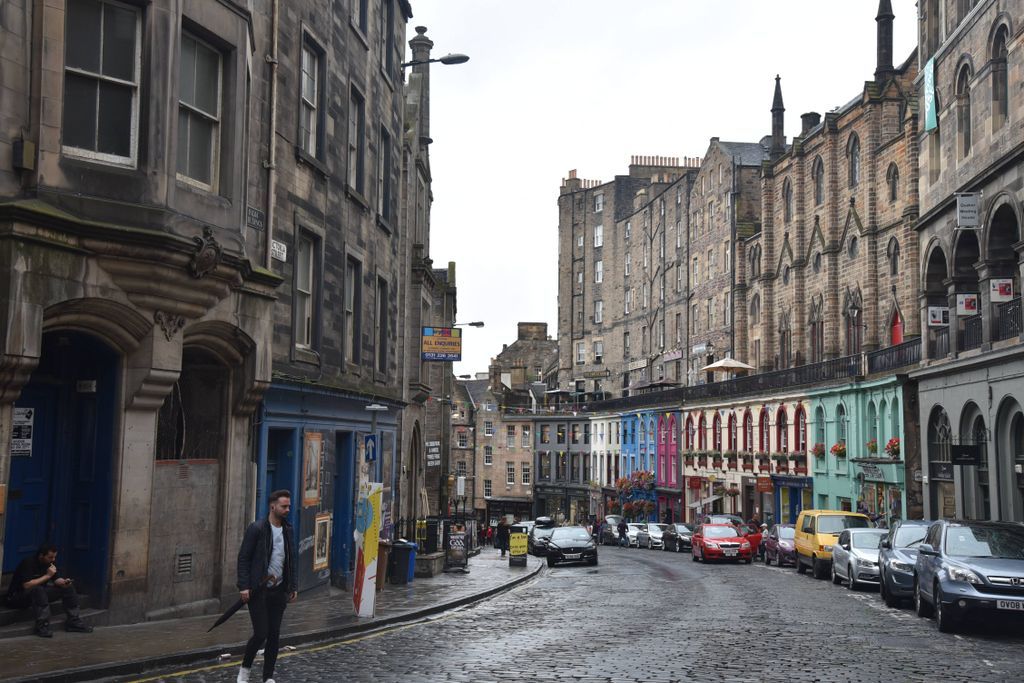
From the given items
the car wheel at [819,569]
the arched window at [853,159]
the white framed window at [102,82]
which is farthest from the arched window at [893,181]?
the white framed window at [102,82]

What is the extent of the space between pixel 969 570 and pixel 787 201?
150 feet

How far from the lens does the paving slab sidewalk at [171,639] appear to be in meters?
10.9

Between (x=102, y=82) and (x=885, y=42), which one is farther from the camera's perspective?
(x=885, y=42)

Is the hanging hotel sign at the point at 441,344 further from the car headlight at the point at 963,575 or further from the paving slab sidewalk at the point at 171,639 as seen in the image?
the car headlight at the point at 963,575

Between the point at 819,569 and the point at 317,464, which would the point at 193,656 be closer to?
the point at 317,464

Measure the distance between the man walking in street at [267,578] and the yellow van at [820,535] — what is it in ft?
68.2

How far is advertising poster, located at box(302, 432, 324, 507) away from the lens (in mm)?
19688

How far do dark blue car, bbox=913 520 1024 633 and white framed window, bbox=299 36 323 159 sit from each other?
40.0 ft

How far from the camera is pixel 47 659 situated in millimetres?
11219

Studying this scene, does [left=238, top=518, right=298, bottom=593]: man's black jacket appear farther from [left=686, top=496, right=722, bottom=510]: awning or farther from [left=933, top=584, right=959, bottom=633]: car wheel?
[left=686, top=496, right=722, bottom=510]: awning

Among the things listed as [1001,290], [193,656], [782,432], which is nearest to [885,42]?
[782,432]

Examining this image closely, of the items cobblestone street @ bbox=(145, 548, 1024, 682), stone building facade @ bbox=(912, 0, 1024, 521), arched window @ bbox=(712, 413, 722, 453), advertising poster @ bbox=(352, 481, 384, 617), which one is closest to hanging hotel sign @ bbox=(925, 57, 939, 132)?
stone building facade @ bbox=(912, 0, 1024, 521)

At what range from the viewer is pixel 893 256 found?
47.9 metres

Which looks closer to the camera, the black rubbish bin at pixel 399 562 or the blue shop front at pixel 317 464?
the blue shop front at pixel 317 464
